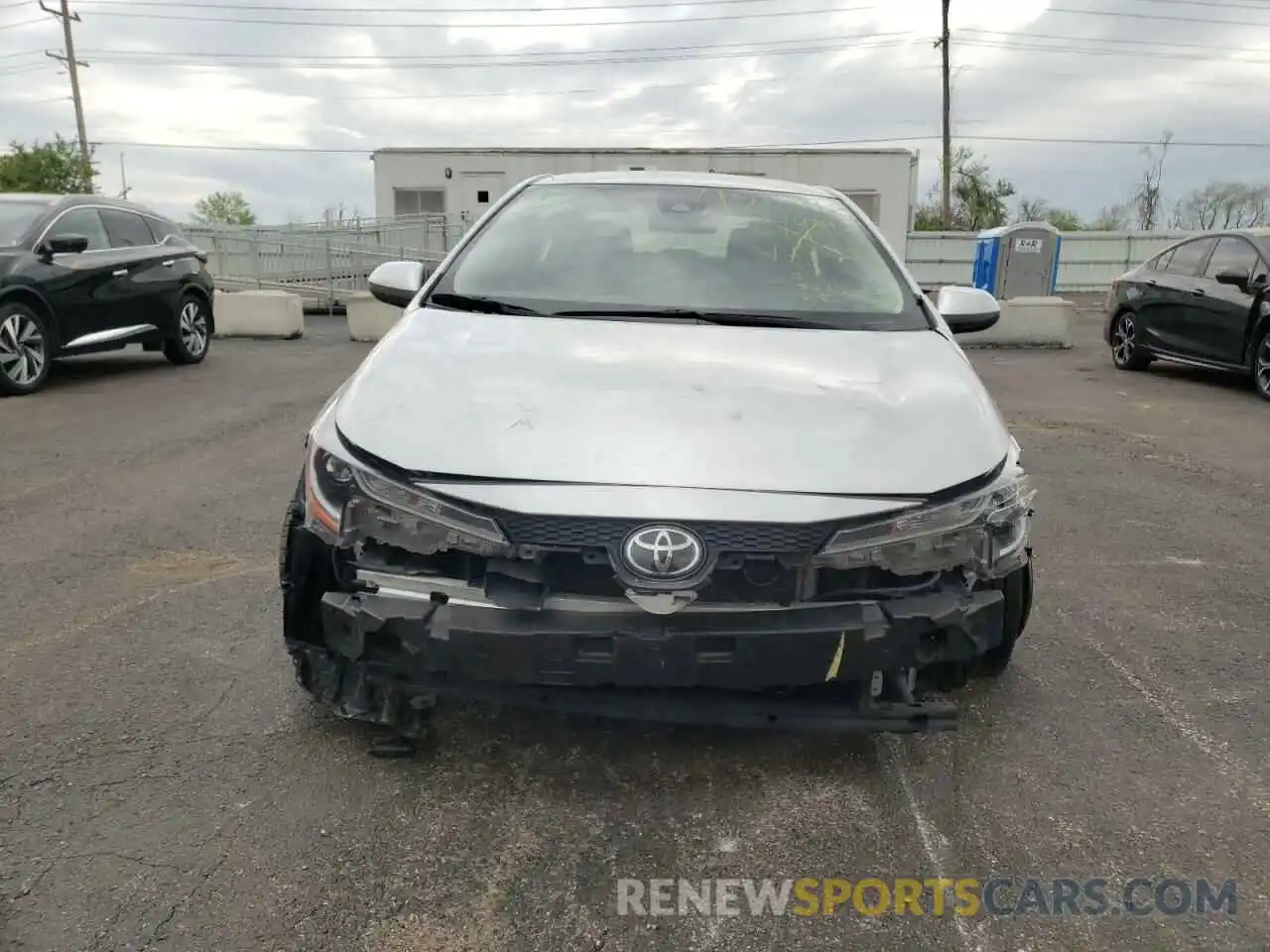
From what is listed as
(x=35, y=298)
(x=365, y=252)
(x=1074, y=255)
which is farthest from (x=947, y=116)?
(x=35, y=298)

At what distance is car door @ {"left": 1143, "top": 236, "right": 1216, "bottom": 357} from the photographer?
9773mm

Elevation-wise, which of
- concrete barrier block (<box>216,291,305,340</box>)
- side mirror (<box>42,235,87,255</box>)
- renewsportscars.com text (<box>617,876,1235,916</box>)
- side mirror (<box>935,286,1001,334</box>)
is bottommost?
renewsportscars.com text (<box>617,876,1235,916</box>)

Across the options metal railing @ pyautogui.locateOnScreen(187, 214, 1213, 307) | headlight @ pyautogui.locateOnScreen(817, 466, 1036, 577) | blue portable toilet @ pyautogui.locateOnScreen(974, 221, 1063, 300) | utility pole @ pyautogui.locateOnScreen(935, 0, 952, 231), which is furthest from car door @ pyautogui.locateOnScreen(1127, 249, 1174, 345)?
utility pole @ pyautogui.locateOnScreen(935, 0, 952, 231)

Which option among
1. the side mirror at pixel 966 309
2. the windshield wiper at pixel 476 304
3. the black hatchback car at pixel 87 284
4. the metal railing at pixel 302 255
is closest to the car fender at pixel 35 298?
the black hatchback car at pixel 87 284

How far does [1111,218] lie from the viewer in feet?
170

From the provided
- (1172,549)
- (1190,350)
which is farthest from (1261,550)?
(1190,350)

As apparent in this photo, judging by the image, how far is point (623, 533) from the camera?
2137 millimetres

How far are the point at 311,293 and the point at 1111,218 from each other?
47196 millimetres

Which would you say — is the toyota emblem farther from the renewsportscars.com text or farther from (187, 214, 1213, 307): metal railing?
(187, 214, 1213, 307): metal railing

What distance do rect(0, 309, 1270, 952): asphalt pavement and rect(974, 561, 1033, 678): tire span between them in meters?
0.10

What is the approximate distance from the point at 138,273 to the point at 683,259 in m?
7.68

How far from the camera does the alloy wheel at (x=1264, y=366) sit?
8859 millimetres

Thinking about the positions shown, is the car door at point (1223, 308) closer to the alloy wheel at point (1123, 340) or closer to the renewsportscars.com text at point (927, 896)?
the alloy wheel at point (1123, 340)

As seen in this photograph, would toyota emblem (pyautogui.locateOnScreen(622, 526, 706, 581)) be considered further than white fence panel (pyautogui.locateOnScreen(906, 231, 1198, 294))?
No
